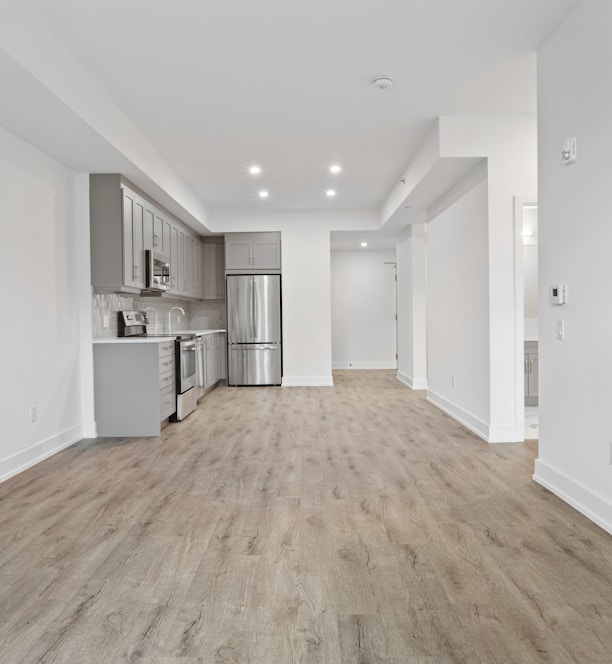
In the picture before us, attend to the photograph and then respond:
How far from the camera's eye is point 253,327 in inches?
313

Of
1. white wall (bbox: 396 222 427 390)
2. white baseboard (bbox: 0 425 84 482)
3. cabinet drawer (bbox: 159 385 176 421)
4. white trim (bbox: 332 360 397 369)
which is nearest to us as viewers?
white baseboard (bbox: 0 425 84 482)

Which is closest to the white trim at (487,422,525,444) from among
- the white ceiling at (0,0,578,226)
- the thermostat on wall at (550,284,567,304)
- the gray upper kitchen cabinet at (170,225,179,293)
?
the thermostat on wall at (550,284,567,304)

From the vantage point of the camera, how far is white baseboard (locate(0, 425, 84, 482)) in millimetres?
3498

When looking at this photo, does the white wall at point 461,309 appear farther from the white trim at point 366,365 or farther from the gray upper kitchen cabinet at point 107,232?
the white trim at point 366,365

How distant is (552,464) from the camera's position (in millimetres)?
3074

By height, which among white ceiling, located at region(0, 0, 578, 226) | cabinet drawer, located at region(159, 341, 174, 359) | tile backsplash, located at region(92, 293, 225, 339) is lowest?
cabinet drawer, located at region(159, 341, 174, 359)

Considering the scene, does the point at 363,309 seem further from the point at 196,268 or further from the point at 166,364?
the point at 166,364

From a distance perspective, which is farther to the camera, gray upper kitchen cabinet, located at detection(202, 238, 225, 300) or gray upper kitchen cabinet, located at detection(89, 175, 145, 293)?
gray upper kitchen cabinet, located at detection(202, 238, 225, 300)

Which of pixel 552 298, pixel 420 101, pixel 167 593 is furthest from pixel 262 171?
pixel 167 593

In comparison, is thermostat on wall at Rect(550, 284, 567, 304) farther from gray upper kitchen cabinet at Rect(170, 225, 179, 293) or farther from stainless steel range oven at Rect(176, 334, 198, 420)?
gray upper kitchen cabinet at Rect(170, 225, 179, 293)

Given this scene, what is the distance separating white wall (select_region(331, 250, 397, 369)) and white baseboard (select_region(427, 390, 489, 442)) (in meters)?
3.96

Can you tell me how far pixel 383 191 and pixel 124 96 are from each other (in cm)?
387

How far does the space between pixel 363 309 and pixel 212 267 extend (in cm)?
346

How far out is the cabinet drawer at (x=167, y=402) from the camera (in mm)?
4766
